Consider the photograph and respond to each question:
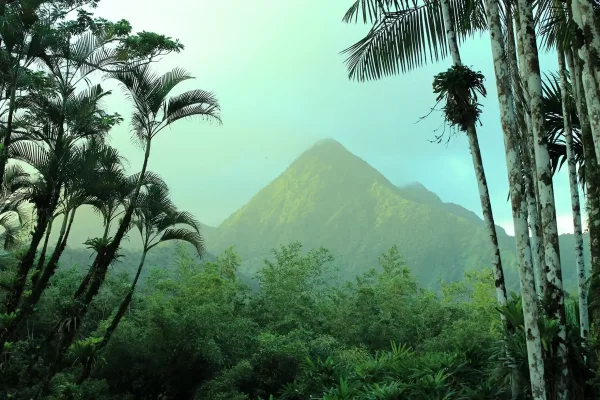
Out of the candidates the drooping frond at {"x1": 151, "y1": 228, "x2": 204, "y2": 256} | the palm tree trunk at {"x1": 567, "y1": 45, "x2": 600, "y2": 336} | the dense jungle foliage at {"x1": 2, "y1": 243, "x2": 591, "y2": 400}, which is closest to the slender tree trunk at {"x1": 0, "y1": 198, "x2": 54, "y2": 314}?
the dense jungle foliage at {"x1": 2, "y1": 243, "x2": 591, "y2": 400}

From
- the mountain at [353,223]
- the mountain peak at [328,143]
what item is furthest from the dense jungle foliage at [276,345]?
the mountain peak at [328,143]

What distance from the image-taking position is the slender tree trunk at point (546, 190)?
18.7ft

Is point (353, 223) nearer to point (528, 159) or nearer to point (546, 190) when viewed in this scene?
point (528, 159)

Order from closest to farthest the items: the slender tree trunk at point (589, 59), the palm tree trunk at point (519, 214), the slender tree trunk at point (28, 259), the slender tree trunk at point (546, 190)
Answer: the slender tree trunk at point (589, 59), the palm tree trunk at point (519, 214), the slender tree trunk at point (546, 190), the slender tree trunk at point (28, 259)

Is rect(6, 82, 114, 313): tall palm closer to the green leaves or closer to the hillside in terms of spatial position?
the green leaves

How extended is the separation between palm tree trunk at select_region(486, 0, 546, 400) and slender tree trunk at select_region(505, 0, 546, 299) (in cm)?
107

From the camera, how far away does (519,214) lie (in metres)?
5.47

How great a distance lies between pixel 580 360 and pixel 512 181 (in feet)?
7.14

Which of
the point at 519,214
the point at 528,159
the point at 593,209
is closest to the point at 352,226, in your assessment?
the point at 528,159

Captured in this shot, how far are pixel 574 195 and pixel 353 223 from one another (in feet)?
355

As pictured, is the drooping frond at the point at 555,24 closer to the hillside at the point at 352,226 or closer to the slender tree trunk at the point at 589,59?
the slender tree trunk at the point at 589,59

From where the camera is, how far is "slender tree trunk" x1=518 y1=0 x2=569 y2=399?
18.7 ft

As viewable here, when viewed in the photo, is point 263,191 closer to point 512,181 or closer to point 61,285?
point 61,285

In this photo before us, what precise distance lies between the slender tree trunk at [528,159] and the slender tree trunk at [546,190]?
25 cm
